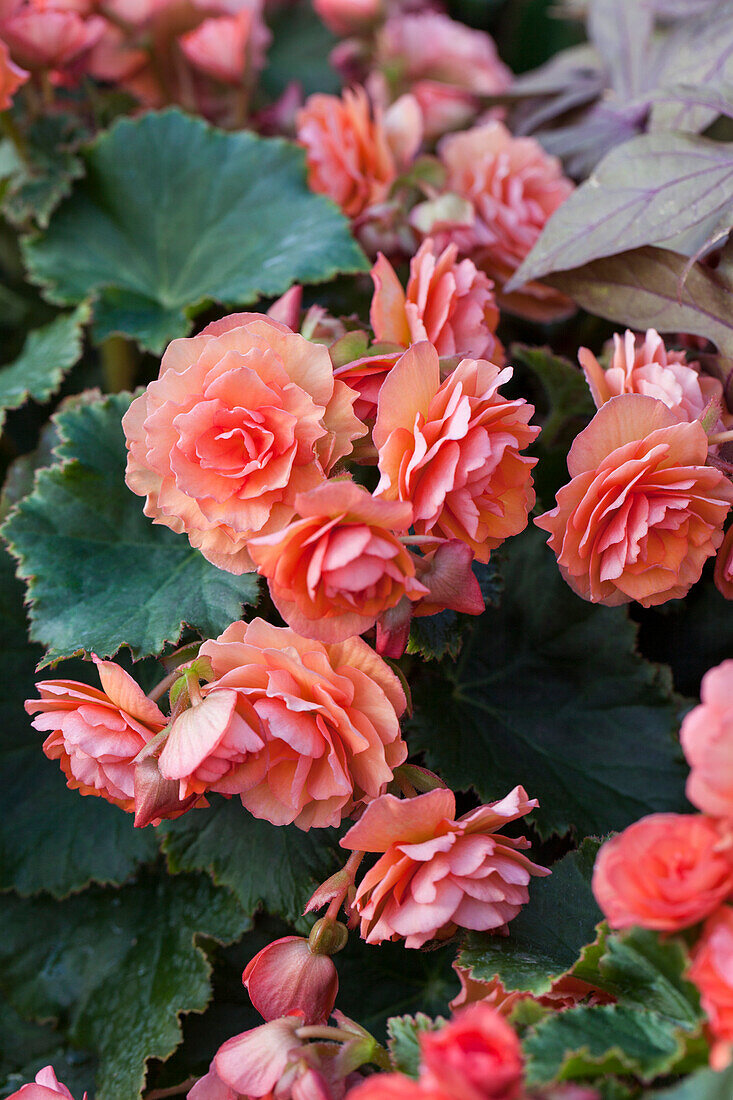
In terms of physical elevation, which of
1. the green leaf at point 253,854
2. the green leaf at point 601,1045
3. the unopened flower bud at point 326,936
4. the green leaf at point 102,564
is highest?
the green leaf at point 102,564

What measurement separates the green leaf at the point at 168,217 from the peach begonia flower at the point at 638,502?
0.50 metres

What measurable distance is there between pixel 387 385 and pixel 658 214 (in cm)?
37

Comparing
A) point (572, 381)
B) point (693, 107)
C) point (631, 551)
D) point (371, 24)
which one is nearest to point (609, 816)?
point (631, 551)

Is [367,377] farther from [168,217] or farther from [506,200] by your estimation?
[168,217]

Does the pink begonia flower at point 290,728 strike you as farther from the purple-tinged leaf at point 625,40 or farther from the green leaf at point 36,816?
the purple-tinged leaf at point 625,40

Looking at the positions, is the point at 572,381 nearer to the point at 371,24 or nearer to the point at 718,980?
the point at 718,980

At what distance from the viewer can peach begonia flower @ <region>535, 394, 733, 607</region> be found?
0.55 metres

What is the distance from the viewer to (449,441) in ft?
1.68

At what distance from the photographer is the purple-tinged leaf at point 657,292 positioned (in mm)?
719

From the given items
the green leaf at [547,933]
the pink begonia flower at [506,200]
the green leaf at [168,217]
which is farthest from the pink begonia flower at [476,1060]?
the green leaf at [168,217]

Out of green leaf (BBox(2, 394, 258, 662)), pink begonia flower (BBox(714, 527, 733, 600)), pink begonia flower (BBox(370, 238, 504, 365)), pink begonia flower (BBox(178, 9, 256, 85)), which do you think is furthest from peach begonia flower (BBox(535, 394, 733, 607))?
pink begonia flower (BBox(178, 9, 256, 85))

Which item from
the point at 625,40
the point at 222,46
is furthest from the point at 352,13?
the point at 625,40

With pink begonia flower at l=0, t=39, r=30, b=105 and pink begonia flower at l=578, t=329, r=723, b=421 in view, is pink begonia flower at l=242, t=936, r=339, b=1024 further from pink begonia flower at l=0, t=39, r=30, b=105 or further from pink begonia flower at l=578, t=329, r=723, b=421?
pink begonia flower at l=0, t=39, r=30, b=105

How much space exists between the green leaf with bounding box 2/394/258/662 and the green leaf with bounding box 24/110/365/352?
9.0 inches
